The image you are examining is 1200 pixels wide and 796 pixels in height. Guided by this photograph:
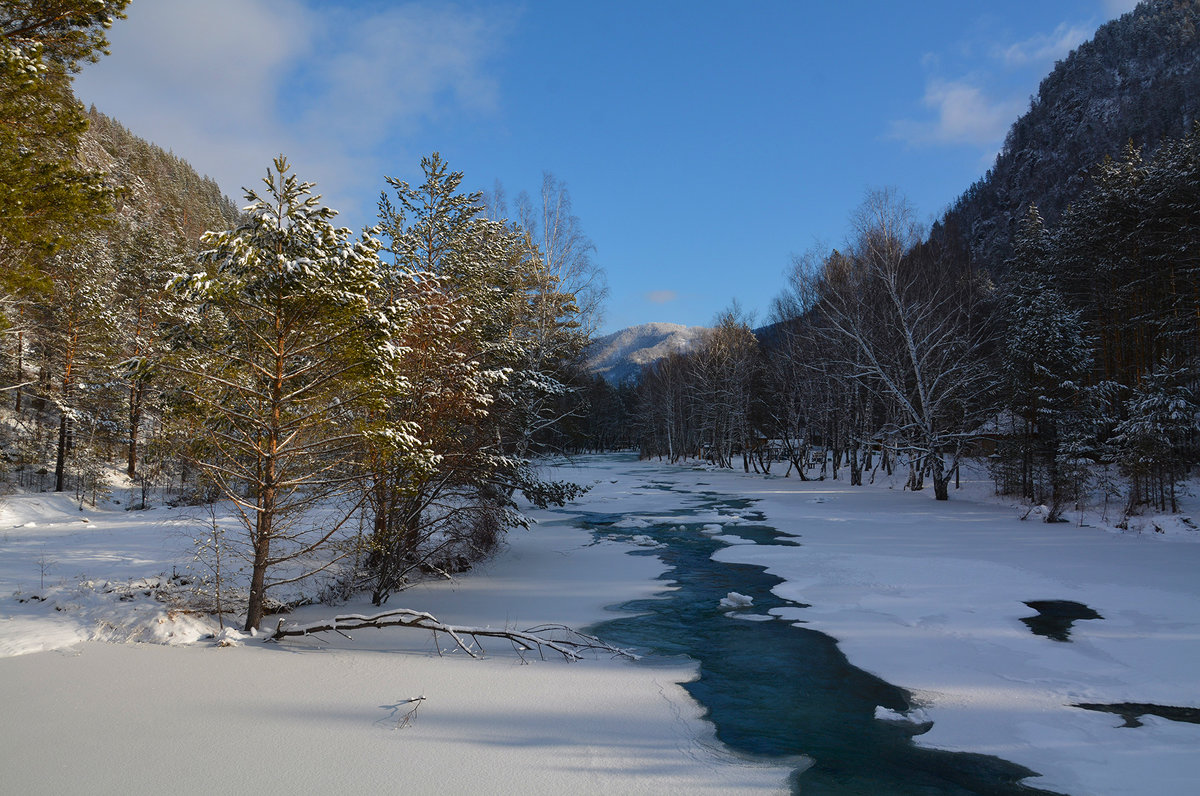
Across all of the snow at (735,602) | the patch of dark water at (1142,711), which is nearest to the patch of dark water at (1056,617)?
the patch of dark water at (1142,711)

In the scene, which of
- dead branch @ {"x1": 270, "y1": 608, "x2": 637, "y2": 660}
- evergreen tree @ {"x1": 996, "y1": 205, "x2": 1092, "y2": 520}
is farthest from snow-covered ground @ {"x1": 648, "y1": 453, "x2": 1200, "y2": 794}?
evergreen tree @ {"x1": 996, "y1": 205, "x2": 1092, "y2": 520}

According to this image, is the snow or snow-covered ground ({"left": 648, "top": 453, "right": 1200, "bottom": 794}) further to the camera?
the snow

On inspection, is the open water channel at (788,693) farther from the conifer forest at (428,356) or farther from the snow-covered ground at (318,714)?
the conifer forest at (428,356)

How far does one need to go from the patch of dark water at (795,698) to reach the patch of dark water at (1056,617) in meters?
2.78

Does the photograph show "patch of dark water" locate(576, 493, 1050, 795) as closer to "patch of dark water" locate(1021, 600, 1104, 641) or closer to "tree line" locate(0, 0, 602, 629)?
"patch of dark water" locate(1021, 600, 1104, 641)

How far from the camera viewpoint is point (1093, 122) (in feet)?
273

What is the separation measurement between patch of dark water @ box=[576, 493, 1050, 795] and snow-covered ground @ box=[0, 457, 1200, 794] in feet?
0.73

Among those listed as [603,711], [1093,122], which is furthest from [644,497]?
[1093,122]

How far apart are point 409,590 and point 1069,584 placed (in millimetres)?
11446

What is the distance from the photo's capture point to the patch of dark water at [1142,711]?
527 centimetres

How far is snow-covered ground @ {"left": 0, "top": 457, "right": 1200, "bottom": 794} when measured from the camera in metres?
4.33

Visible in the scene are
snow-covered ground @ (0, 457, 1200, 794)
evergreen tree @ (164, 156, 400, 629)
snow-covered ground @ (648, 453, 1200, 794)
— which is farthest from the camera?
evergreen tree @ (164, 156, 400, 629)

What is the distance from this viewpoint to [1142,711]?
5.46m

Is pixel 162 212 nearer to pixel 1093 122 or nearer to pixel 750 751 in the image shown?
pixel 750 751
